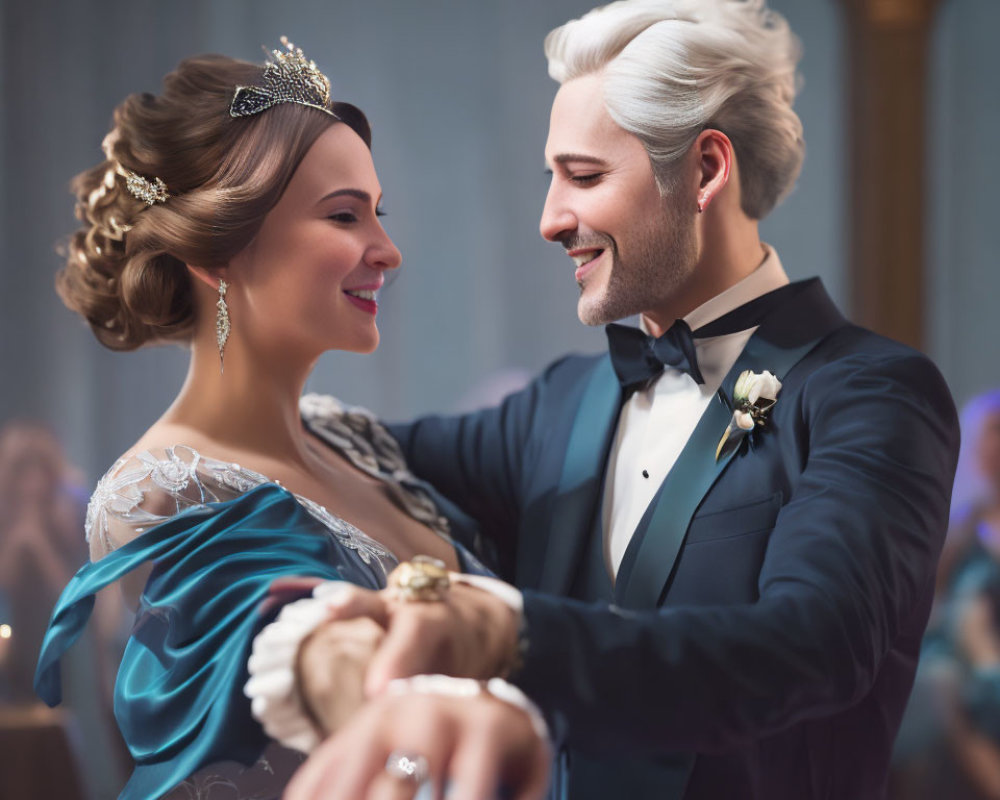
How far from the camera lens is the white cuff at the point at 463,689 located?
2.56 ft

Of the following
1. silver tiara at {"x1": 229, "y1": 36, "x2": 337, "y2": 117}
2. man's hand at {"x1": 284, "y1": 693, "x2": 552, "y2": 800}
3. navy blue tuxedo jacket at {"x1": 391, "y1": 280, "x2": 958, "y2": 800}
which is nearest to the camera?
man's hand at {"x1": 284, "y1": 693, "x2": 552, "y2": 800}

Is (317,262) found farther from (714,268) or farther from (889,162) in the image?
(889,162)

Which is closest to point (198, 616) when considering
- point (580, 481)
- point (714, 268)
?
point (580, 481)

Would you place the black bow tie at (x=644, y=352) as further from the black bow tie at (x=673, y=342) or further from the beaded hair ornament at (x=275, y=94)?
the beaded hair ornament at (x=275, y=94)

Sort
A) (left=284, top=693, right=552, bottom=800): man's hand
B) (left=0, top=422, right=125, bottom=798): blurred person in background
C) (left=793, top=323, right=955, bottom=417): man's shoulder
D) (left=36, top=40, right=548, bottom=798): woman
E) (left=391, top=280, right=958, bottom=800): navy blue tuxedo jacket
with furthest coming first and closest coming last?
(left=0, top=422, right=125, bottom=798): blurred person in background → (left=793, top=323, right=955, bottom=417): man's shoulder → (left=36, top=40, right=548, bottom=798): woman → (left=391, top=280, right=958, bottom=800): navy blue tuxedo jacket → (left=284, top=693, right=552, bottom=800): man's hand

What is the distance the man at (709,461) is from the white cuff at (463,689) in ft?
0.38

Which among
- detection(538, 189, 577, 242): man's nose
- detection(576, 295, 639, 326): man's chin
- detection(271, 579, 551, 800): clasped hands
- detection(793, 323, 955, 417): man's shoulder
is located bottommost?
detection(271, 579, 551, 800): clasped hands

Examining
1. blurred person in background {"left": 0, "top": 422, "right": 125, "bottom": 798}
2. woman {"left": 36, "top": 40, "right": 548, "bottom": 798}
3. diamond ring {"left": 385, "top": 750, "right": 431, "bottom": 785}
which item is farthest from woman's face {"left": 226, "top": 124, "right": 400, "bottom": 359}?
blurred person in background {"left": 0, "top": 422, "right": 125, "bottom": 798}

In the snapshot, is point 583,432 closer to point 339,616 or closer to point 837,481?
point 837,481

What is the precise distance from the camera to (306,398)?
74.2 inches

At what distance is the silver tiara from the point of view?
1501mm

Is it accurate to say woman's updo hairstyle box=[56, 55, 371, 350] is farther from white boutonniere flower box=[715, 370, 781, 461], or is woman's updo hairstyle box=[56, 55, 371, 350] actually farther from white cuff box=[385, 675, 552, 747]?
white cuff box=[385, 675, 552, 747]

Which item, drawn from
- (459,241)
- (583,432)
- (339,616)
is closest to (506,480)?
(583,432)

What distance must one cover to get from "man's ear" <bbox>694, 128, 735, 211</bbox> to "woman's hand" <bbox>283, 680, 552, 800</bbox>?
104 centimetres
